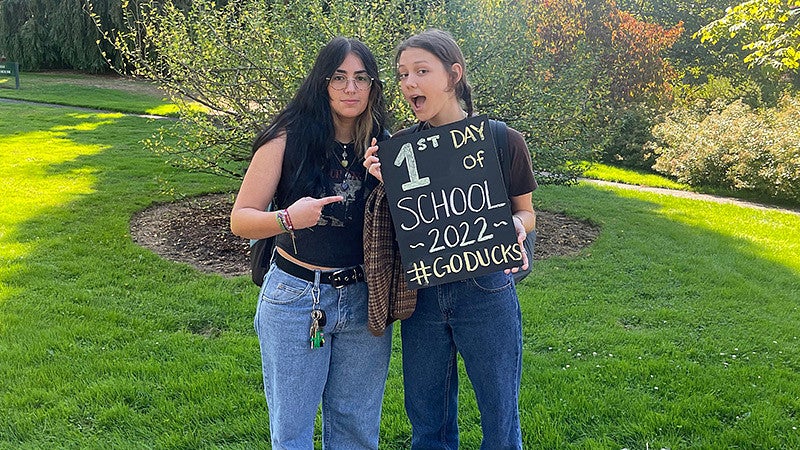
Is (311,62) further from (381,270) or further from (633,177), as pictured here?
(633,177)

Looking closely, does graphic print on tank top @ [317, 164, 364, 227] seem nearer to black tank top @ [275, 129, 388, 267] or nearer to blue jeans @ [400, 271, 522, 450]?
black tank top @ [275, 129, 388, 267]

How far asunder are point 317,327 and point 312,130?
658mm

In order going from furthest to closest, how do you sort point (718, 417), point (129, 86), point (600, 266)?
point (129, 86) → point (600, 266) → point (718, 417)

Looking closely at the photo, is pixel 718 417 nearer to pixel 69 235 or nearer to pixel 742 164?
pixel 69 235

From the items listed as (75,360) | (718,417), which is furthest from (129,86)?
(718,417)

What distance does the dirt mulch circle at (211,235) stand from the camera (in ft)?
21.0

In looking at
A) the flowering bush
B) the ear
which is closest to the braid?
the ear

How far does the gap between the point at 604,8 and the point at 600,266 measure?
1208cm

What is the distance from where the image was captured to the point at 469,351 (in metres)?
2.33

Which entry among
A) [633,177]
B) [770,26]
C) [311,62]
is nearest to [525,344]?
[311,62]

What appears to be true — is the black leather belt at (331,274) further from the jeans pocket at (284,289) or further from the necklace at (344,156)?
the necklace at (344,156)

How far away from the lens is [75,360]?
4.06m

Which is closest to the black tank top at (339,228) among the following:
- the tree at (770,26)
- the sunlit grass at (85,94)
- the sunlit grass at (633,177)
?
the tree at (770,26)

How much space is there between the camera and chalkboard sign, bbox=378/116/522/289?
2.16 metres
